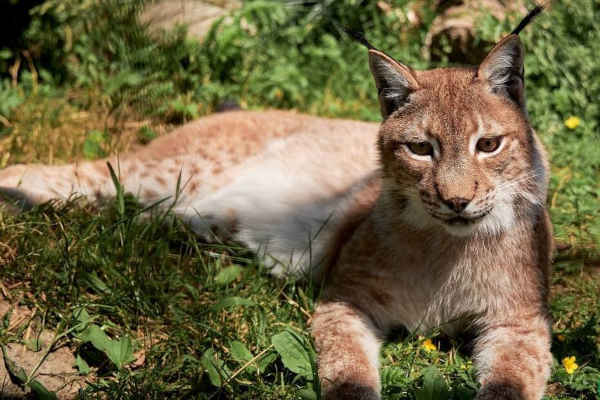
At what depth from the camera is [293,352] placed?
2.90 m

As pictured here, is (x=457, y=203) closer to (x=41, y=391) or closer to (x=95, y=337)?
(x=95, y=337)

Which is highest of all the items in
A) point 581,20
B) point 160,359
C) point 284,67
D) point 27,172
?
point 581,20

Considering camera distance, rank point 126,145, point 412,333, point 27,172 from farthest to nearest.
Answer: point 126,145 → point 27,172 → point 412,333

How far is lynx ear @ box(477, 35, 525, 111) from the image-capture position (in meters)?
2.80

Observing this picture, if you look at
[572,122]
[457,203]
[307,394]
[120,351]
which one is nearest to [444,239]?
[457,203]

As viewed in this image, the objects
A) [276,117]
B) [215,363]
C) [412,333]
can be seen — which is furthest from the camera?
[276,117]

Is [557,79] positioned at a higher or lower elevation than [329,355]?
higher

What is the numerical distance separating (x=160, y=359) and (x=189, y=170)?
5.42 feet

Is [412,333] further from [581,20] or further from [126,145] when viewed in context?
[581,20]

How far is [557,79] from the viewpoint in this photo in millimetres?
5441

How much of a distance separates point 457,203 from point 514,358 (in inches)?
28.4

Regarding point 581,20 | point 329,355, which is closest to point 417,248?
point 329,355

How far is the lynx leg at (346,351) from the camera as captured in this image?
2.71 m

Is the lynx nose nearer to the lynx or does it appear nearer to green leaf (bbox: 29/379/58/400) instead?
the lynx
